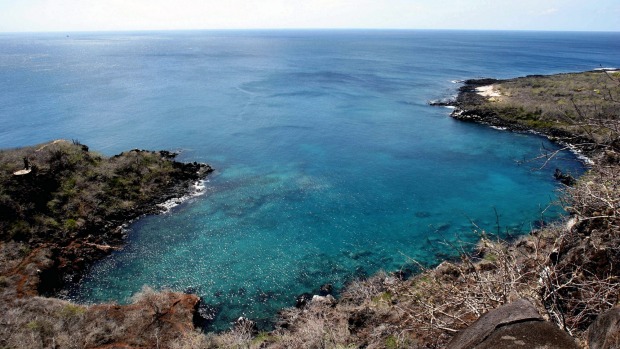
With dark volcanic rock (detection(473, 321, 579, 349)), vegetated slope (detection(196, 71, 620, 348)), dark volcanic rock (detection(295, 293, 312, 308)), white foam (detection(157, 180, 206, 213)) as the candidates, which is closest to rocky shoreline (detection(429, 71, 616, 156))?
vegetated slope (detection(196, 71, 620, 348))

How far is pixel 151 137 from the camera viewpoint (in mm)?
59844

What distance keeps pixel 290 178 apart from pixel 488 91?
62581 millimetres

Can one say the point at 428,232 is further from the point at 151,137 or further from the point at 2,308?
the point at 151,137

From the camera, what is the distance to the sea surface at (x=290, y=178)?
1210 inches

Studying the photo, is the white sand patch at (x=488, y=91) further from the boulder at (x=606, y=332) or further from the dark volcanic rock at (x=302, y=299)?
the boulder at (x=606, y=332)

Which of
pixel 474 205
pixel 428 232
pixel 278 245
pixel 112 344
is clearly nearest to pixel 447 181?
pixel 474 205

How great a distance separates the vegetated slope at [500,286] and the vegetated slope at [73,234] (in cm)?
514

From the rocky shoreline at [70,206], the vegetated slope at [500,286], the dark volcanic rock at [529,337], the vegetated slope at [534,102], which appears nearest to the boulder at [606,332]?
the dark volcanic rock at [529,337]

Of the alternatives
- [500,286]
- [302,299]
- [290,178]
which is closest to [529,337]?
[500,286]

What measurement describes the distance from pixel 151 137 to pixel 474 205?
157ft

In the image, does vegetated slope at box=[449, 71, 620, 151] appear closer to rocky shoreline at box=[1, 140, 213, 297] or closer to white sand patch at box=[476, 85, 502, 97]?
white sand patch at box=[476, 85, 502, 97]

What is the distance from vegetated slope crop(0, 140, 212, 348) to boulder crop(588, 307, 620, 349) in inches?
871

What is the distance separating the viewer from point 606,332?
583cm

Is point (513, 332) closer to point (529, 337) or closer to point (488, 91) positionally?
point (529, 337)
